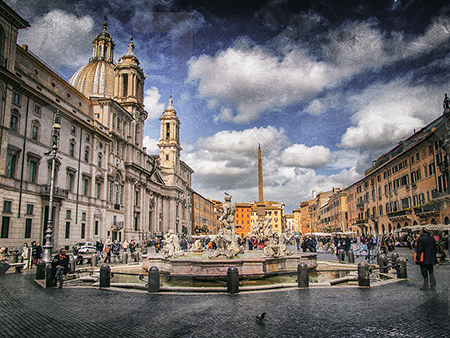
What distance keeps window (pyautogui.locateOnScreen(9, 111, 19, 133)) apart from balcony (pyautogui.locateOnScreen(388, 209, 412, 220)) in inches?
1504

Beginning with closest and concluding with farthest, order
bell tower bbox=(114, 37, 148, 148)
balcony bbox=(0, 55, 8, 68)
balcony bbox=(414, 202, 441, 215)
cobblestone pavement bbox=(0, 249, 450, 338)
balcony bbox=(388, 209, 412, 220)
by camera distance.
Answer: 1. cobblestone pavement bbox=(0, 249, 450, 338)
2. balcony bbox=(0, 55, 8, 68)
3. balcony bbox=(414, 202, 441, 215)
4. balcony bbox=(388, 209, 412, 220)
5. bell tower bbox=(114, 37, 148, 148)

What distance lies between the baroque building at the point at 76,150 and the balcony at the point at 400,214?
34.4m

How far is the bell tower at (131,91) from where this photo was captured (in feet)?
182

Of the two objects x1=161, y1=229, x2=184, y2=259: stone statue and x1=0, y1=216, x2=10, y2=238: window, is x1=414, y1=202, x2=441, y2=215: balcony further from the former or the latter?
x1=0, y1=216, x2=10, y2=238: window

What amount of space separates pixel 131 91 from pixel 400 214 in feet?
142

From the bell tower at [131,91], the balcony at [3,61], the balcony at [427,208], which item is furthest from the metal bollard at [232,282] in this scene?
the bell tower at [131,91]

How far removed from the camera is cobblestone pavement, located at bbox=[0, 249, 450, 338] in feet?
18.3

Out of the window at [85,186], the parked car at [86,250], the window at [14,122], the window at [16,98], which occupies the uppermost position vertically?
the window at [16,98]

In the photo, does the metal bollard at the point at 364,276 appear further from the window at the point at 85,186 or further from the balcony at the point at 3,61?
the window at the point at 85,186

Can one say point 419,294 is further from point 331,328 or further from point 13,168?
point 13,168

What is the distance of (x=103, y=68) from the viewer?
194ft

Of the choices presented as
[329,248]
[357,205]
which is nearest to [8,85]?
[329,248]

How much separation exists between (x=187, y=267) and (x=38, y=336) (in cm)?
614

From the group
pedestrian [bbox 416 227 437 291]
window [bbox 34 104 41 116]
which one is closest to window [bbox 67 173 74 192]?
window [bbox 34 104 41 116]
